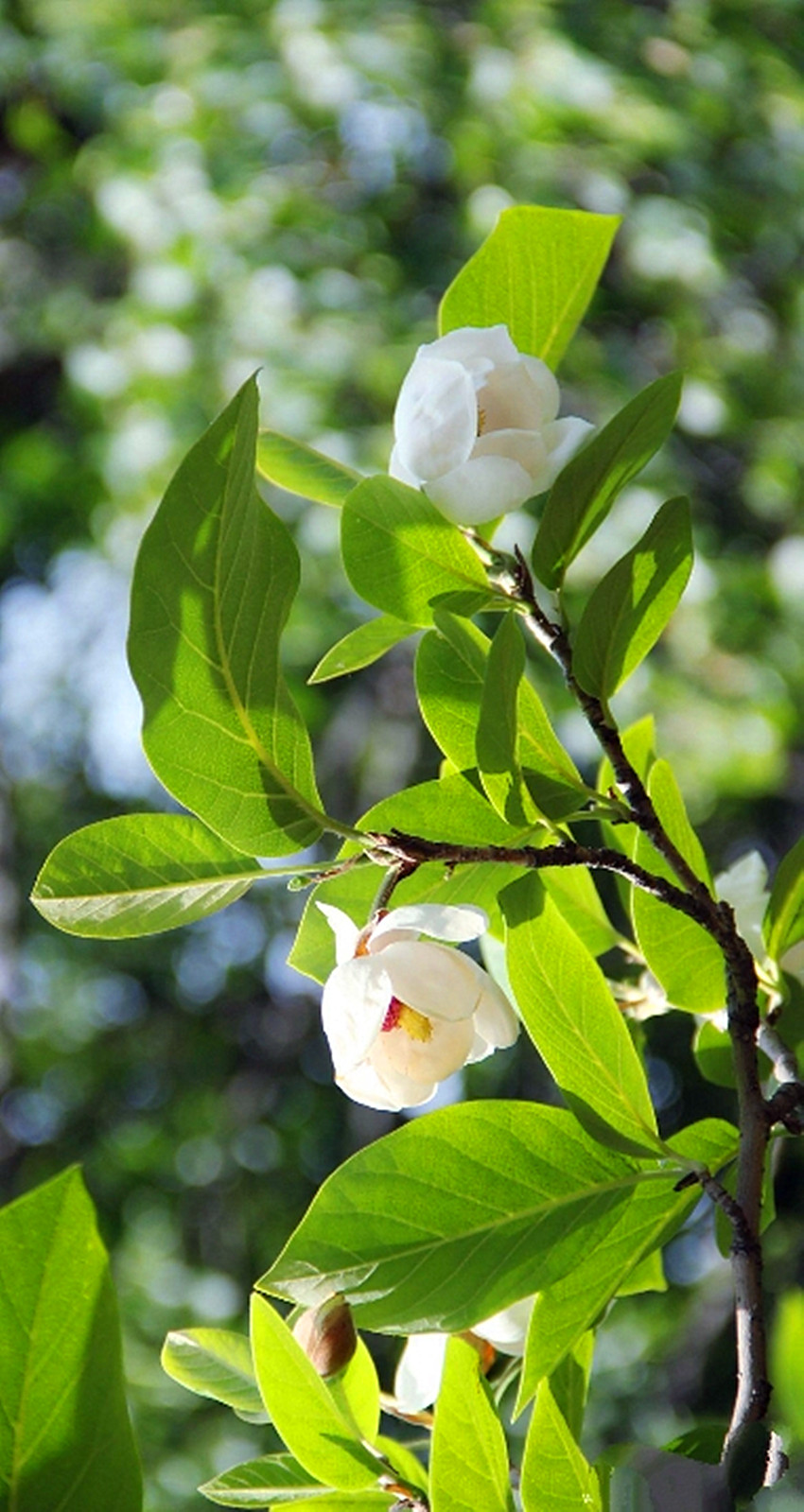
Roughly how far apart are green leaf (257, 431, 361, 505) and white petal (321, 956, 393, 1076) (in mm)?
142

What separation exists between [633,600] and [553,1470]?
0.19 meters

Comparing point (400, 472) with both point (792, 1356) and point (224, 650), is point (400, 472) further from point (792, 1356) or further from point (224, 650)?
point (792, 1356)

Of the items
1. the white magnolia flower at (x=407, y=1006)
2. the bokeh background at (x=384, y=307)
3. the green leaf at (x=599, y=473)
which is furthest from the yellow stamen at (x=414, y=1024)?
the bokeh background at (x=384, y=307)

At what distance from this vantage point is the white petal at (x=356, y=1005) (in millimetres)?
317

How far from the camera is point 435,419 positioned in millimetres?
363

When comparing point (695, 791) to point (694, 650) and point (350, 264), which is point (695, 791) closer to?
point (694, 650)

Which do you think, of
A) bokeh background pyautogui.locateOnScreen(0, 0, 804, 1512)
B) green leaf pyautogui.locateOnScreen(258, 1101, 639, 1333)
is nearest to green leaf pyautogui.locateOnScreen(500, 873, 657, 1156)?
green leaf pyautogui.locateOnScreen(258, 1101, 639, 1333)

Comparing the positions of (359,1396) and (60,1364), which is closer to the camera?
(60,1364)

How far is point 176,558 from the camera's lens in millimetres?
292

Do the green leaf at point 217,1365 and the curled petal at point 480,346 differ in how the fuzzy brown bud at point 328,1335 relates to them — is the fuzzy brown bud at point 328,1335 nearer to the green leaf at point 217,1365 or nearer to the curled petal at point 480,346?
the green leaf at point 217,1365

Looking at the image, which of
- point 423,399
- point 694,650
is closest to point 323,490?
point 423,399

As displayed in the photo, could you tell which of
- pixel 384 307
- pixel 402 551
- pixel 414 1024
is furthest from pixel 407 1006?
pixel 384 307

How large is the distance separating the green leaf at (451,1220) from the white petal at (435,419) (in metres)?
0.15

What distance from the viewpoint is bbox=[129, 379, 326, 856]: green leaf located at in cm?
29
